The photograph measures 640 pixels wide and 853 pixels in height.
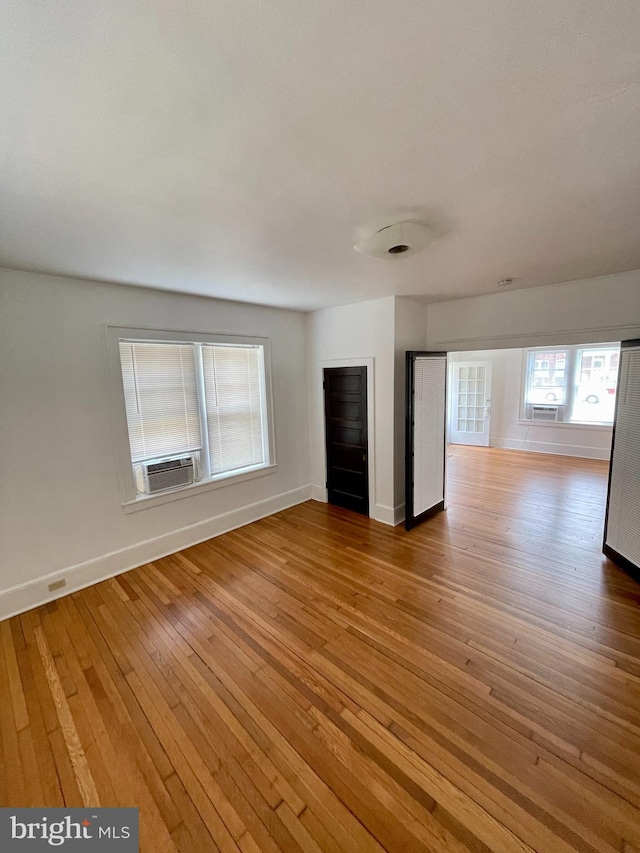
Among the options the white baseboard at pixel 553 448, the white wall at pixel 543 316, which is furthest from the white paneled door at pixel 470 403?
the white wall at pixel 543 316

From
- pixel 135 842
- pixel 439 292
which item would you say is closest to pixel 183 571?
pixel 135 842

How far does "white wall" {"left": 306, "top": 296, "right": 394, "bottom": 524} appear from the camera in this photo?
12.6 ft

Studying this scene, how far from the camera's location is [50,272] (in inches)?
102

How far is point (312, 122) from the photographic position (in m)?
1.13

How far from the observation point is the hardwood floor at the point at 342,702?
1.37 m

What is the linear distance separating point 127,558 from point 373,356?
3.33 meters

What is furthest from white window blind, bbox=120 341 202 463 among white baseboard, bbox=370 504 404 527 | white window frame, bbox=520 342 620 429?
white window frame, bbox=520 342 620 429

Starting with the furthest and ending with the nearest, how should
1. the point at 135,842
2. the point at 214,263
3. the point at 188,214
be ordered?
1. the point at 214,263
2. the point at 188,214
3. the point at 135,842

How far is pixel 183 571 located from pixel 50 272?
2.75m

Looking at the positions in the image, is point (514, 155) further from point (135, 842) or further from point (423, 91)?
point (135, 842)

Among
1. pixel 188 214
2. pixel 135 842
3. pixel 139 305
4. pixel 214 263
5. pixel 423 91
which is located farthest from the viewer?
pixel 139 305

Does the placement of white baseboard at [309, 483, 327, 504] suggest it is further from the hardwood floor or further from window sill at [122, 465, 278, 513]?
the hardwood floor

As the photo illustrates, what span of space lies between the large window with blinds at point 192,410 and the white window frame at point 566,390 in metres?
5.63

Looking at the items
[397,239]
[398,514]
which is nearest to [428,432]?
[398,514]
